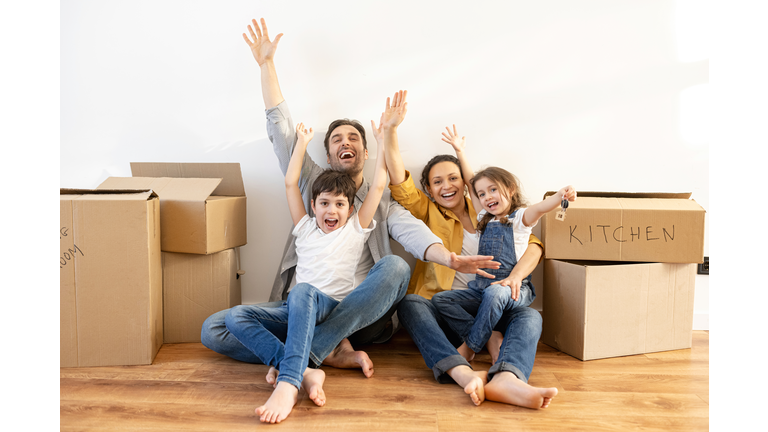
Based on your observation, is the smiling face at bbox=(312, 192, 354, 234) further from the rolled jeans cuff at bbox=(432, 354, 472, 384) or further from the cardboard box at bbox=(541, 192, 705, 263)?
the cardboard box at bbox=(541, 192, 705, 263)

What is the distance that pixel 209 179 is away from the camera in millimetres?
1671

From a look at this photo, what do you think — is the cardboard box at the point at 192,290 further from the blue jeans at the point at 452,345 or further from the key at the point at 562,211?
the key at the point at 562,211

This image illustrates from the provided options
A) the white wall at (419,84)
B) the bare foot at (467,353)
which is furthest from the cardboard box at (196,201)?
the bare foot at (467,353)

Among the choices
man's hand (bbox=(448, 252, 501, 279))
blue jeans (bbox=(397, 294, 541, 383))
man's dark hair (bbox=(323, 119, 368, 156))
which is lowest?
blue jeans (bbox=(397, 294, 541, 383))

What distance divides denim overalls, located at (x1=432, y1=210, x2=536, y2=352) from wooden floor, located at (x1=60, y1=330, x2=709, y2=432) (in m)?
0.14

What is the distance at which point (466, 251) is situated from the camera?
1.70 meters

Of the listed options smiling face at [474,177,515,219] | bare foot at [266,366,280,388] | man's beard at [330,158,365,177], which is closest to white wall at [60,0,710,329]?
man's beard at [330,158,365,177]

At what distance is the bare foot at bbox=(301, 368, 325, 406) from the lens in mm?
1161

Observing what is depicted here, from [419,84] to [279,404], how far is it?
132 cm

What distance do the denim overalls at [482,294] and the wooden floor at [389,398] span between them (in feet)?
0.47

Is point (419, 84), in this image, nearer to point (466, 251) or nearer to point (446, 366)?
point (466, 251)

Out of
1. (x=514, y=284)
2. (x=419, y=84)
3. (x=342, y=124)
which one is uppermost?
(x=419, y=84)

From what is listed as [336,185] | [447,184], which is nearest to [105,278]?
[336,185]

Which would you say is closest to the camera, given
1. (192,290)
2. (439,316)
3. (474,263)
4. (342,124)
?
(474,263)
